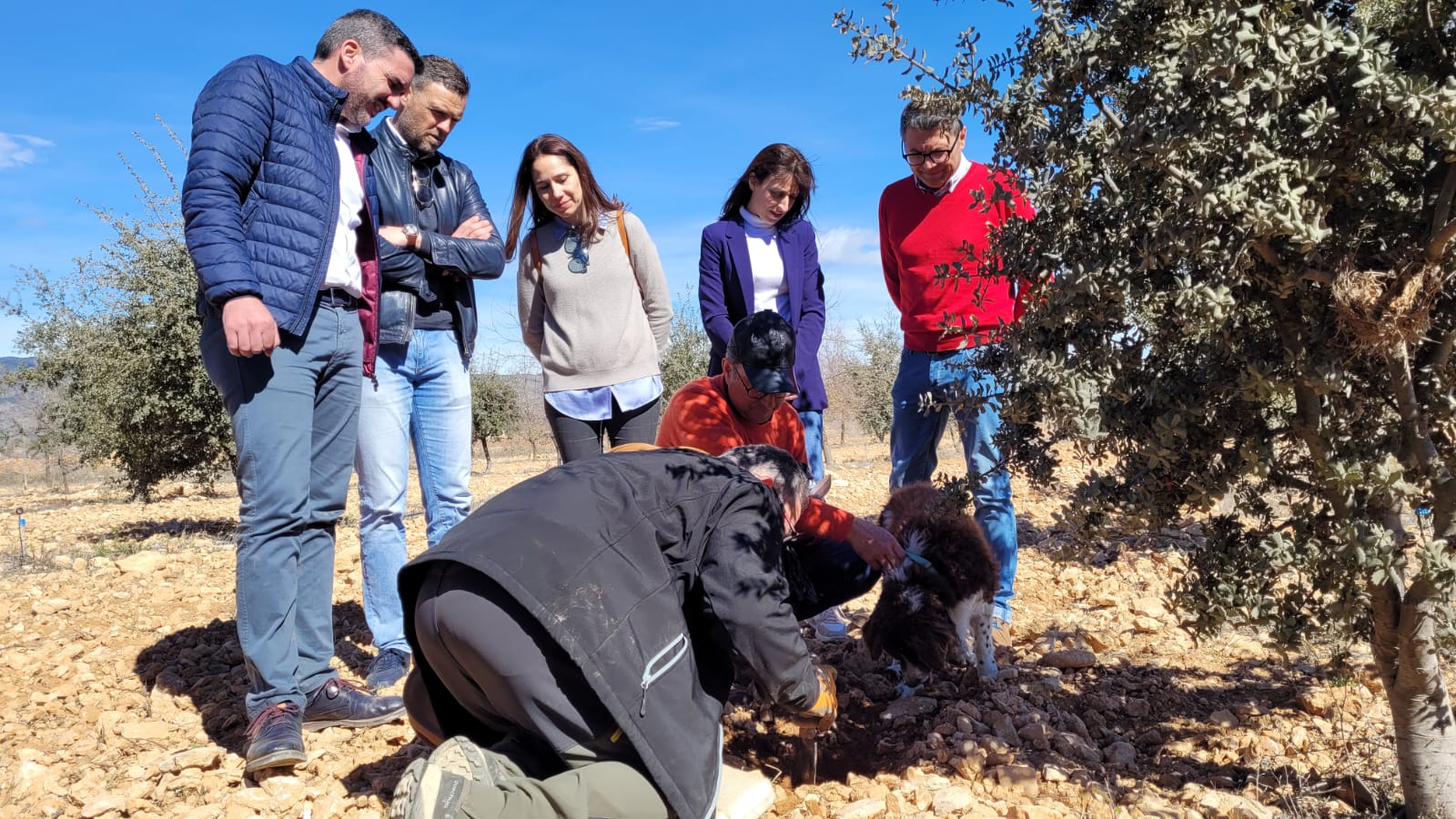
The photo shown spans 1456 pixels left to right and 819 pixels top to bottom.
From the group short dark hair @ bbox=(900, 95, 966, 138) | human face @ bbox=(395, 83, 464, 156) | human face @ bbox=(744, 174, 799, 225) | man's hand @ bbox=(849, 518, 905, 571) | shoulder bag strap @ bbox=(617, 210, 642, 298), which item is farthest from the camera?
human face @ bbox=(744, 174, 799, 225)

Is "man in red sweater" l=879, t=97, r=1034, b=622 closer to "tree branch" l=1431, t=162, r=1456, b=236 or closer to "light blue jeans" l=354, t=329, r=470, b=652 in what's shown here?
"tree branch" l=1431, t=162, r=1456, b=236

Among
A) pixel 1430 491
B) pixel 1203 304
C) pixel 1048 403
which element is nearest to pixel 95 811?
pixel 1048 403

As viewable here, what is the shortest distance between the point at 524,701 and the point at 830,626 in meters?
2.61

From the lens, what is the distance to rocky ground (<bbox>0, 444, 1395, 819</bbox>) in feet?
9.53

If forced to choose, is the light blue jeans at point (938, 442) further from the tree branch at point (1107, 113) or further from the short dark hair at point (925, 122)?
the tree branch at point (1107, 113)

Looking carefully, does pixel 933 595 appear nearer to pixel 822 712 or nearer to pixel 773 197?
pixel 822 712

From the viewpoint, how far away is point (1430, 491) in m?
2.49

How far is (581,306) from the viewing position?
406cm

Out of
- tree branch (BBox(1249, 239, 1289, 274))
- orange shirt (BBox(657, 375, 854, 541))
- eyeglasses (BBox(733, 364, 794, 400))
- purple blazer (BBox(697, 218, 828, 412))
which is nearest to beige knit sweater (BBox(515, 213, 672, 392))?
purple blazer (BBox(697, 218, 828, 412))

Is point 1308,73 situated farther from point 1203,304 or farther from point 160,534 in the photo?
point 160,534

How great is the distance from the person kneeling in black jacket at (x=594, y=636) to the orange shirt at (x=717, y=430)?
25.3 inches

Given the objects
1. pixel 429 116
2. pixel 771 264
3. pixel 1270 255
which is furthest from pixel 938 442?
pixel 429 116

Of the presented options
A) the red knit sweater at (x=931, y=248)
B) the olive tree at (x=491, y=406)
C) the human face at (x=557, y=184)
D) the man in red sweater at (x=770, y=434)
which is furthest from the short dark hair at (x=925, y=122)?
the olive tree at (x=491, y=406)

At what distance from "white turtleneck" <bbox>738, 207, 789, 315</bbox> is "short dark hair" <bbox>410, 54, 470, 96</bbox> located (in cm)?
154
